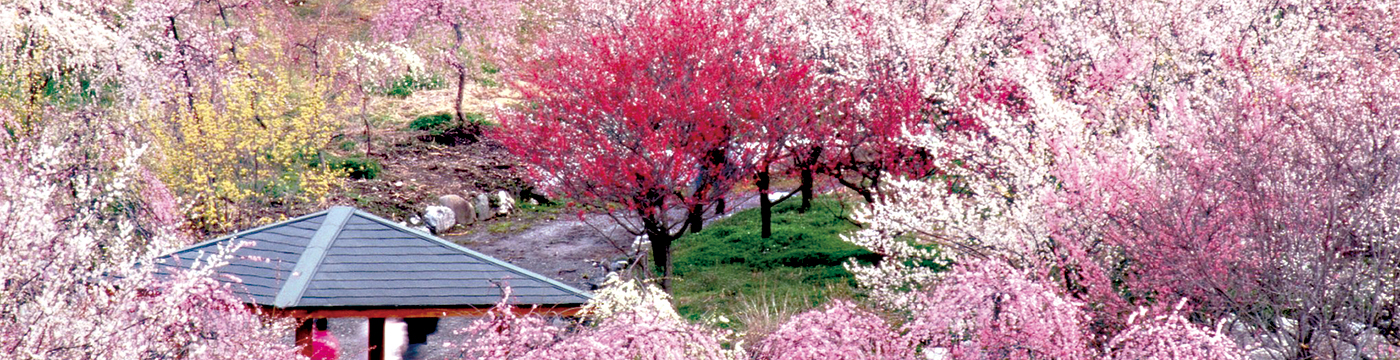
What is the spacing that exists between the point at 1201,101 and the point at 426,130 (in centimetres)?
1798

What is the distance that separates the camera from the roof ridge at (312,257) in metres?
9.19

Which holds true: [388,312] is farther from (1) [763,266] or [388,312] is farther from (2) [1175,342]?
(1) [763,266]

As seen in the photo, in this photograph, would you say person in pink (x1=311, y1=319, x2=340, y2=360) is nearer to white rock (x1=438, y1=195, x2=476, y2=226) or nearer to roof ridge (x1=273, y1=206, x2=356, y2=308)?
roof ridge (x1=273, y1=206, x2=356, y2=308)

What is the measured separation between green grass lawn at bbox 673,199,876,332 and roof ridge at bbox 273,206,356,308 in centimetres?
434

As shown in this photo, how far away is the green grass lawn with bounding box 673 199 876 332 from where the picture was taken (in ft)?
45.8

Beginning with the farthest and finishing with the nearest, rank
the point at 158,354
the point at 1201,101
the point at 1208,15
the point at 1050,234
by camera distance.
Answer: the point at 1208,15 < the point at 1201,101 < the point at 1050,234 < the point at 158,354

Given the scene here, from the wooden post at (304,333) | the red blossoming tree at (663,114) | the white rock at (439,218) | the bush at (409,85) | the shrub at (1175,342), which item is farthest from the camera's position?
the bush at (409,85)

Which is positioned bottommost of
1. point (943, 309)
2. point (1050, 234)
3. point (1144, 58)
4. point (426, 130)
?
point (943, 309)

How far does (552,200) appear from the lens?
2272 centimetres

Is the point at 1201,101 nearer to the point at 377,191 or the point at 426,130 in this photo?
the point at 377,191

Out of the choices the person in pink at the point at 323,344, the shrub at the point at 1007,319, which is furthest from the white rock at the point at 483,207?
the shrub at the point at 1007,319

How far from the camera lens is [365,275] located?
969 centimetres

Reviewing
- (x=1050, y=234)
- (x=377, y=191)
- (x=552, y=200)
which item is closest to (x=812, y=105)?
(x=1050, y=234)

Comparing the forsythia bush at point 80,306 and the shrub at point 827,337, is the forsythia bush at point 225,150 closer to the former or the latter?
the forsythia bush at point 80,306
